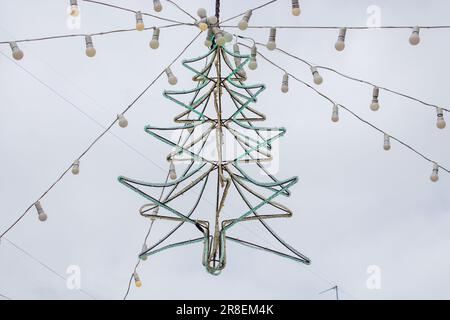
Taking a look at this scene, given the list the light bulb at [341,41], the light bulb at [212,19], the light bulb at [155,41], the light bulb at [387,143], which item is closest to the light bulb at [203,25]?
the light bulb at [212,19]

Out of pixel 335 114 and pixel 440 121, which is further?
pixel 335 114

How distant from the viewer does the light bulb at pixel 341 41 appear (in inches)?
192

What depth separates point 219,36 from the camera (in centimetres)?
465

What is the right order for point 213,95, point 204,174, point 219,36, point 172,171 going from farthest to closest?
point 172,171 < point 213,95 < point 204,174 < point 219,36

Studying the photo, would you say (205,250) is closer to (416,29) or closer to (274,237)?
(274,237)

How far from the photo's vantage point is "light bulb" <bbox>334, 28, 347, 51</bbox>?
489 cm

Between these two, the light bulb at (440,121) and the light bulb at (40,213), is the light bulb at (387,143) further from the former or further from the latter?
the light bulb at (40,213)

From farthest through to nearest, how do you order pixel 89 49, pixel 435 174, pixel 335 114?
1. pixel 435 174
2. pixel 335 114
3. pixel 89 49

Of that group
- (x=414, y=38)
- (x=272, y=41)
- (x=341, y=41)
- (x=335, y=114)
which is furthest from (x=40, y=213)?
(x=414, y=38)

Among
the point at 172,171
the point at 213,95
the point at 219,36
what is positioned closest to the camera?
the point at 219,36

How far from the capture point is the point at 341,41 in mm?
4910

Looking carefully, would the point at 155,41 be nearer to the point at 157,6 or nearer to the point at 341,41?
the point at 157,6

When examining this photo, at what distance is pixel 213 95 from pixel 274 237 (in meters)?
1.10
